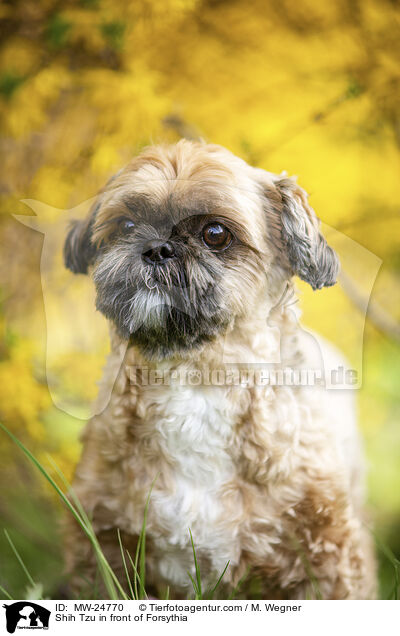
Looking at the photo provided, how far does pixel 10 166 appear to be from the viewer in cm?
115

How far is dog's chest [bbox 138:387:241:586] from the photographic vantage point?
1.04 metres

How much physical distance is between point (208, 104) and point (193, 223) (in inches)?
11.7

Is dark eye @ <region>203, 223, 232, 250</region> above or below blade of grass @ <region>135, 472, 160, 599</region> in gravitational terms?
above

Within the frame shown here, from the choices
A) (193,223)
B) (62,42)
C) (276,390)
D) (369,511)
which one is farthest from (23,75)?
(369,511)

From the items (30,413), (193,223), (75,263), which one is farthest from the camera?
(30,413)

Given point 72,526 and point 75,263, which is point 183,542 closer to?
point 72,526

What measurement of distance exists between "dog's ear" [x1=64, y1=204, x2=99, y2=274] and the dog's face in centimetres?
4

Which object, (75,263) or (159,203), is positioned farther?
(75,263)

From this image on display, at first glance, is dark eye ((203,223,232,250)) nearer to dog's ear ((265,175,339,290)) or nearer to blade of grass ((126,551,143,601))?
dog's ear ((265,175,339,290))
